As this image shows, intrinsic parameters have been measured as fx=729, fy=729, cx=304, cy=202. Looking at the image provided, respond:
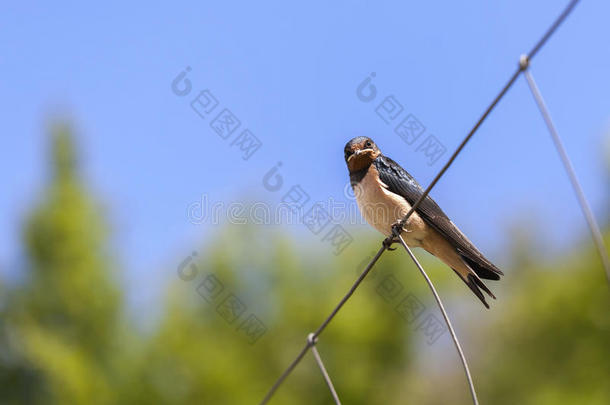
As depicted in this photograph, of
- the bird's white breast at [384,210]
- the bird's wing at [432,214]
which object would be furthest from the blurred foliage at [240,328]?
the bird's white breast at [384,210]

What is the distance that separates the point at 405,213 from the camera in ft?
14.9

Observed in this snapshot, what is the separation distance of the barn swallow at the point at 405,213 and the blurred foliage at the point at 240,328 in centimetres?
716

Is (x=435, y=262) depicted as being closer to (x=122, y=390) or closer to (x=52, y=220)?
(x=122, y=390)

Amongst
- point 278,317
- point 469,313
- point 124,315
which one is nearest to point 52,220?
point 124,315

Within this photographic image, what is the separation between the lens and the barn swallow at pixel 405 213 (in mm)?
4367

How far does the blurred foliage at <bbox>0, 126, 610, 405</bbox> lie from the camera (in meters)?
12.2

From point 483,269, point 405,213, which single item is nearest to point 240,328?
point 405,213

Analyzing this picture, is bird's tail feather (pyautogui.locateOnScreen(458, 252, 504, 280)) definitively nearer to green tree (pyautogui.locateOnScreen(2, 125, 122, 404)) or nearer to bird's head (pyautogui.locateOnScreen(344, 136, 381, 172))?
bird's head (pyautogui.locateOnScreen(344, 136, 381, 172))

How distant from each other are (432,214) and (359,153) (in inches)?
24.8

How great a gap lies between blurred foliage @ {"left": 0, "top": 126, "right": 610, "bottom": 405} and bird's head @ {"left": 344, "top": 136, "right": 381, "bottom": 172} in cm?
711

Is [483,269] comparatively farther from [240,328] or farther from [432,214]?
[240,328]

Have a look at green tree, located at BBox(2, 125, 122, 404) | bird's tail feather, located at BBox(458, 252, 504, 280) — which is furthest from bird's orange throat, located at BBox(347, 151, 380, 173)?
green tree, located at BBox(2, 125, 122, 404)

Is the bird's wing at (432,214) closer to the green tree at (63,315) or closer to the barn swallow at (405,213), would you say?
the barn swallow at (405,213)

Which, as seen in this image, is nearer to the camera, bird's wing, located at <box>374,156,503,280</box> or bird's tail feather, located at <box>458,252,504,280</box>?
bird's tail feather, located at <box>458,252,504,280</box>
